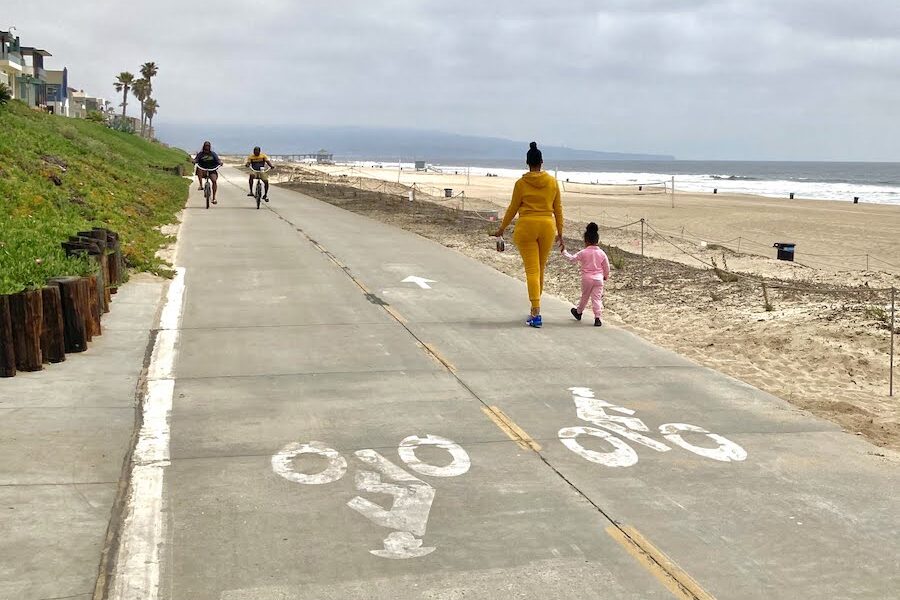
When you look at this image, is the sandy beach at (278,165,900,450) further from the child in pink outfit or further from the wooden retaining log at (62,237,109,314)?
the wooden retaining log at (62,237,109,314)

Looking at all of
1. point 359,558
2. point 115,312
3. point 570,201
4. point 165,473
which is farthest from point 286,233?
point 570,201

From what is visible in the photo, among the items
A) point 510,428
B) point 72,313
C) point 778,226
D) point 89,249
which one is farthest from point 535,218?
point 778,226

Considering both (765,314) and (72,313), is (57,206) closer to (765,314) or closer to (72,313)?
(72,313)

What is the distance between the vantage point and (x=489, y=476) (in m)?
6.08

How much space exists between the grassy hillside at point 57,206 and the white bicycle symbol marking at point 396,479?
4.46 meters

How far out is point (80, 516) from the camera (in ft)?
17.3

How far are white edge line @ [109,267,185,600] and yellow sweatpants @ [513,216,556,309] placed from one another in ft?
14.6

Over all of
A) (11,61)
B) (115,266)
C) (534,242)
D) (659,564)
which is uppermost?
(11,61)

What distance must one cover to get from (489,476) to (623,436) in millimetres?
1450

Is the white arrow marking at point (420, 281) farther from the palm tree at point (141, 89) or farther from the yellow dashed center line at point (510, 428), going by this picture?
the palm tree at point (141, 89)

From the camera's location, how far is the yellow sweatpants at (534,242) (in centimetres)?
1155

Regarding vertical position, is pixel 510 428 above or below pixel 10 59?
below

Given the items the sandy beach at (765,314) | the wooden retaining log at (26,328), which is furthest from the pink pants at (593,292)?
the wooden retaining log at (26,328)

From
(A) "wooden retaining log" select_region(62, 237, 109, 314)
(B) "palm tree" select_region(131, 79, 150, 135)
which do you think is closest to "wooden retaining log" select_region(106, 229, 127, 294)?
(A) "wooden retaining log" select_region(62, 237, 109, 314)
